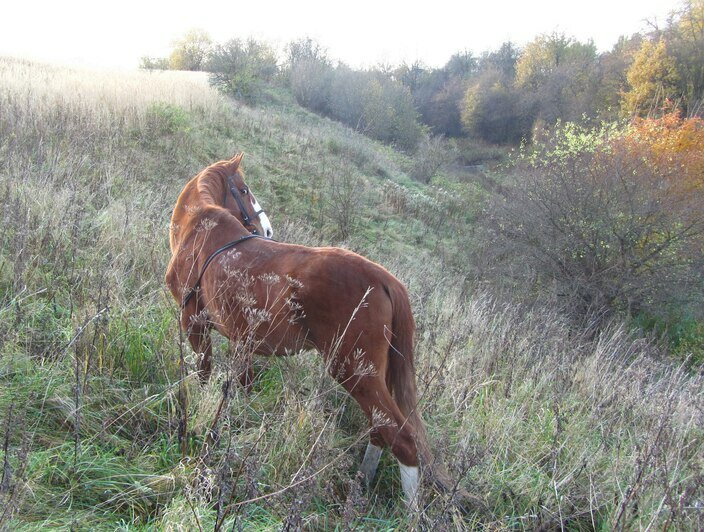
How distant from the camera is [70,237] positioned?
13.7 feet

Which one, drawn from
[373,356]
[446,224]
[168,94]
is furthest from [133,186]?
[446,224]

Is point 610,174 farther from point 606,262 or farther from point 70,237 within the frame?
point 70,237

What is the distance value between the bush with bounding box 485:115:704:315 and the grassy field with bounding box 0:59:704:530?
544 centimetres

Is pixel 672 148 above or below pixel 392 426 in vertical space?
above

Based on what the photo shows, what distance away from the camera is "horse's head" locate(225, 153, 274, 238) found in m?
4.01

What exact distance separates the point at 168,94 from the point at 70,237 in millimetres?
10043

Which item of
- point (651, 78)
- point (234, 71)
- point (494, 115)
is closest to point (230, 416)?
point (234, 71)

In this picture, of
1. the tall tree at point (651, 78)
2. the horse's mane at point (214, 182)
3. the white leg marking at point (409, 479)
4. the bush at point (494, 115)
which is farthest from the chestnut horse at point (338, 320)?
the bush at point (494, 115)

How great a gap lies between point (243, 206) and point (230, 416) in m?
2.23

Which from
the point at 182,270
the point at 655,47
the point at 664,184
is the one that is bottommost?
the point at 182,270

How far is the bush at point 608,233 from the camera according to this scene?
35.6 feet

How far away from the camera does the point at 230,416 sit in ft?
7.39

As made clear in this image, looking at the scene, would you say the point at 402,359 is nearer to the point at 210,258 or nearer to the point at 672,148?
the point at 210,258

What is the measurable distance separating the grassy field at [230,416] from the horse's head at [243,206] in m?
0.95
